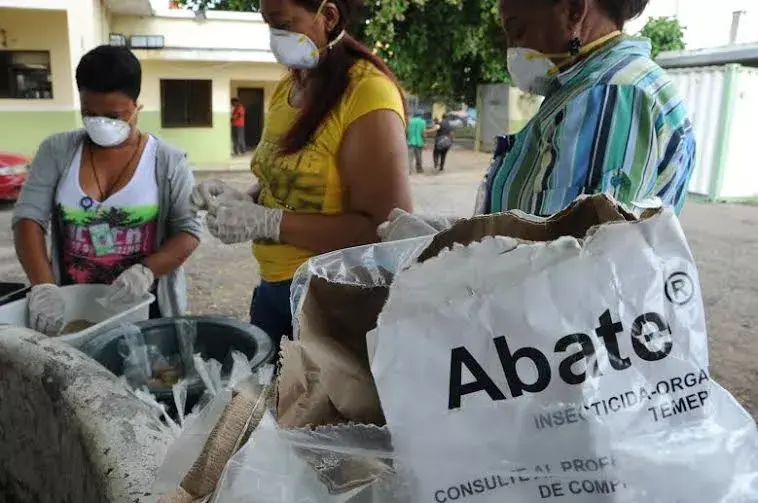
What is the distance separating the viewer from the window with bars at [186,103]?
15328 millimetres

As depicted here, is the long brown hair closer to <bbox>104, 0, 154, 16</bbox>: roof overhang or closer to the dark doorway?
<bbox>104, 0, 154, 16</bbox>: roof overhang

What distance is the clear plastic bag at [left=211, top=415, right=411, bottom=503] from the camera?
58 centimetres

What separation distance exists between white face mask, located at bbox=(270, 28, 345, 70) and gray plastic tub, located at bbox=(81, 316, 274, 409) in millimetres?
782

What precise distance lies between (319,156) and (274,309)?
21.0 inches

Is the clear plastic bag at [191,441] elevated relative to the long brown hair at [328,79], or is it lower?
lower

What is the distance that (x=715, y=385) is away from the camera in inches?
23.5

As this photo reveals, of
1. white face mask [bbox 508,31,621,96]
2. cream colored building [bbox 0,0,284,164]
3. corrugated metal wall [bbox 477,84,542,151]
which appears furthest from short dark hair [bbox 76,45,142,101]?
corrugated metal wall [bbox 477,84,542,151]

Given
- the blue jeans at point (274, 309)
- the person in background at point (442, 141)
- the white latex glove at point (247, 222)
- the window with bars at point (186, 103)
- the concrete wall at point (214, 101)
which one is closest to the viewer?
the white latex glove at point (247, 222)

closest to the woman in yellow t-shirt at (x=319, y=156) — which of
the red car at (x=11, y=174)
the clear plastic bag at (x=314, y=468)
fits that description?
the clear plastic bag at (x=314, y=468)

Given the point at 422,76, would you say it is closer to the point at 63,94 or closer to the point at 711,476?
the point at 63,94

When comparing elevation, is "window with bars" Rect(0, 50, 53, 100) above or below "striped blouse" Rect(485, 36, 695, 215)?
above

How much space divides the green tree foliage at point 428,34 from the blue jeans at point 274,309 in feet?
29.9

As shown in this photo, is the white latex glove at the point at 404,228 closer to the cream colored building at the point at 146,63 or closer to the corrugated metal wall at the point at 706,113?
the cream colored building at the point at 146,63

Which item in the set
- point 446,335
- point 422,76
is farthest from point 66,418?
point 422,76
